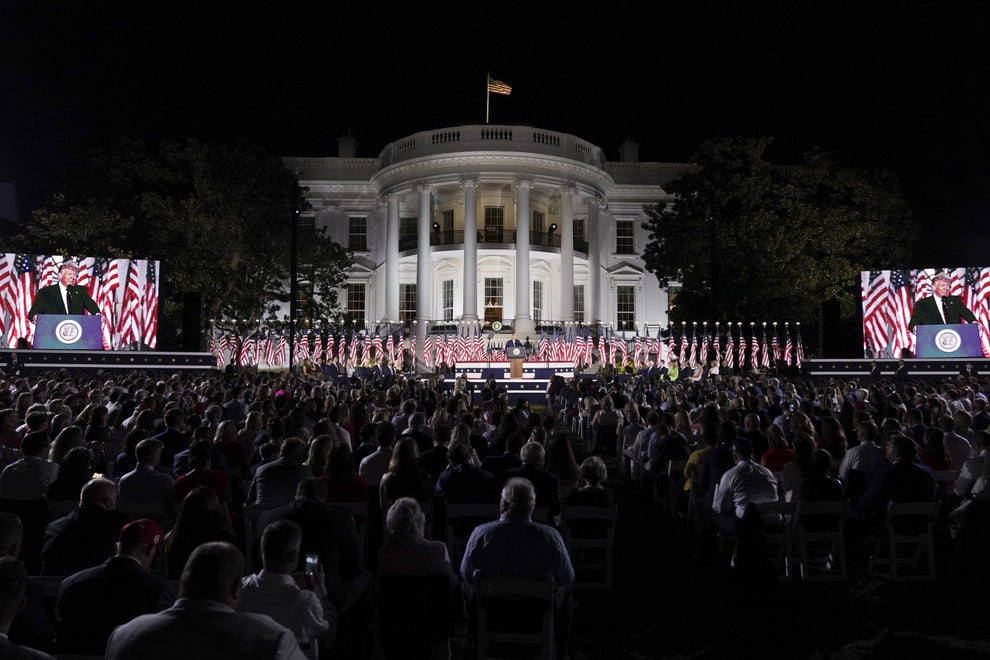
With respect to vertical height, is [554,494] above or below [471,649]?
above

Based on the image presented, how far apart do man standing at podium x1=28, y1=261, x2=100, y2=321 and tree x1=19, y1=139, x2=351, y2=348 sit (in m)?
5.06

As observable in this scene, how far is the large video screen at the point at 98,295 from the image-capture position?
1117 inches

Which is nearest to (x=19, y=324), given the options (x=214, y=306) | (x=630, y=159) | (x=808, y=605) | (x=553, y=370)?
(x=214, y=306)

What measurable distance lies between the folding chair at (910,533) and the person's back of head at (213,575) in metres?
6.14

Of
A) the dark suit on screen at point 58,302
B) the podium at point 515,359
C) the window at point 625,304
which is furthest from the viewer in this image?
the window at point 625,304

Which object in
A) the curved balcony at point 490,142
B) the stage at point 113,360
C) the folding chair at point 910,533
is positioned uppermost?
the curved balcony at point 490,142

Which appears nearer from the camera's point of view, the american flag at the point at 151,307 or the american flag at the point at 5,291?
the american flag at the point at 5,291

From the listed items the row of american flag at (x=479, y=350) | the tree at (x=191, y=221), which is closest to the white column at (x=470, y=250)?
the row of american flag at (x=479, y=350)

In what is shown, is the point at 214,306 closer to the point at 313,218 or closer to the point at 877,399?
the point at 313,218

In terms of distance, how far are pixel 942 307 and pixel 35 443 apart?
31291 mm

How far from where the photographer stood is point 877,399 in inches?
571

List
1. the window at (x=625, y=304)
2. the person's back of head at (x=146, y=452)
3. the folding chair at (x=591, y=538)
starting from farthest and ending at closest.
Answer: the window at (x=625, y=304), the person's back of head at (x=146, y=452), the folding chair at (x=591, y=538)

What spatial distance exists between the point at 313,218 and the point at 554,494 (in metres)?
42.8

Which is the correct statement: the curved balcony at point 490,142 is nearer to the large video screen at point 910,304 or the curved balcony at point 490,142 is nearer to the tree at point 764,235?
the tree at point 764,235
